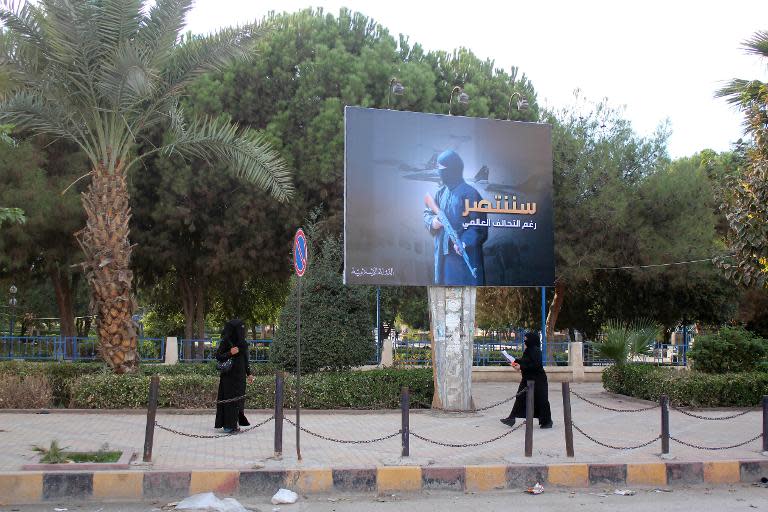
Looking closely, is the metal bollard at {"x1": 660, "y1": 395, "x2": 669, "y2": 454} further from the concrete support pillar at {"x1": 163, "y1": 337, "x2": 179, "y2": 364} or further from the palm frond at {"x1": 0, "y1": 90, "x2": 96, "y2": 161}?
the concrete support pillar at {"x1": 163, "y1": 337, "x2": 179, "y2": 364}

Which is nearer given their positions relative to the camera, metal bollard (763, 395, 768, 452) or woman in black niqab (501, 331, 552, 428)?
metal bollard (763, 395, 768, 452)

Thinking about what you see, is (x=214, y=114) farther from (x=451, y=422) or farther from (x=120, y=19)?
(x=451, y=422)

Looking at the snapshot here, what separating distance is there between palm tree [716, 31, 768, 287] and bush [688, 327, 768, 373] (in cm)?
316

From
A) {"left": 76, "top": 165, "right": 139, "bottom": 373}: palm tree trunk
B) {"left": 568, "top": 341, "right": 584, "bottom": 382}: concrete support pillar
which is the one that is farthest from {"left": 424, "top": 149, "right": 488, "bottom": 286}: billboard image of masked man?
{"left": 568, "top": 341, "right": 584, "bottom": 382}: concrete support pillar

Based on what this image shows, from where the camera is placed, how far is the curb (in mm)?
7766

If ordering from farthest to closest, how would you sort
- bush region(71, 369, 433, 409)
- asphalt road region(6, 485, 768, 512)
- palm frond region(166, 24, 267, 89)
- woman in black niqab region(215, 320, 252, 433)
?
palm frond region(166, 24, 267, 89) < bush region(71, 369, 433, 409) < woman in black niqab region(215, 320, 252, 433) < asphalt road region(6, 485, 768, 512)

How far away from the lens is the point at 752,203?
1185 cm

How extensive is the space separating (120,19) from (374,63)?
9468mm

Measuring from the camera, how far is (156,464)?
8492 mm

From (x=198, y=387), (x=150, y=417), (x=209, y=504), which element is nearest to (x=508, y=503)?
(x=209, y=504)

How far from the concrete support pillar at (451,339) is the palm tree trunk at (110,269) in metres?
5.56

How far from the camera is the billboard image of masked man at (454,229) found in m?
13.1

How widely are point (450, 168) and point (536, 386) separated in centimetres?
407

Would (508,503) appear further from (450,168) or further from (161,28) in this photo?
(161,28)
